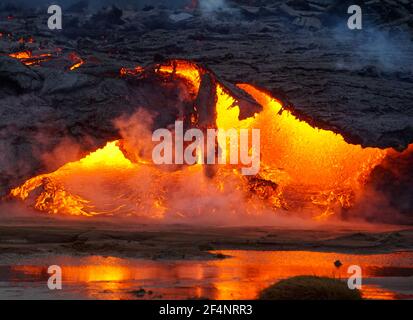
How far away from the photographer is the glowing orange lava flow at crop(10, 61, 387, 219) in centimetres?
2156

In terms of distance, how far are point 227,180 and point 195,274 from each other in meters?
9.59

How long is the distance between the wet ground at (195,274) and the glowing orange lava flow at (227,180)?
233 inches

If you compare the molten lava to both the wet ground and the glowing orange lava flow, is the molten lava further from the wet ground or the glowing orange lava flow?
the wet ground

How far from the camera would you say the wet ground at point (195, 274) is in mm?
10422

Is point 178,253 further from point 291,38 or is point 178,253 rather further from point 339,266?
point 291,38

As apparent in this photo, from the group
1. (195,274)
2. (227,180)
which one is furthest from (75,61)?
(195,274)

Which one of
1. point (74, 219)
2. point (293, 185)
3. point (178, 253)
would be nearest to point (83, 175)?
point (74, 219)

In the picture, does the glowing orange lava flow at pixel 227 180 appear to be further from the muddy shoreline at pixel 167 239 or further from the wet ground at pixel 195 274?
the wet ground at pixel 195 274

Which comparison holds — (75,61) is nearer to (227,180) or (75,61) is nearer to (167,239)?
(227,180)

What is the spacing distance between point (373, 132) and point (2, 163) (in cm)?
909

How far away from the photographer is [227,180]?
22.0 m

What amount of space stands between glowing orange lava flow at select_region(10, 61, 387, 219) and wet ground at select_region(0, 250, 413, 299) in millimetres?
5929

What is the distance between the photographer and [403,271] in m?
13.5

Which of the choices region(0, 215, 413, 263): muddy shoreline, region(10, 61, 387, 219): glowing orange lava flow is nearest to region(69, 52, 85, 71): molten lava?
region(10, 61, 387, 219): glowing orange lava flow
